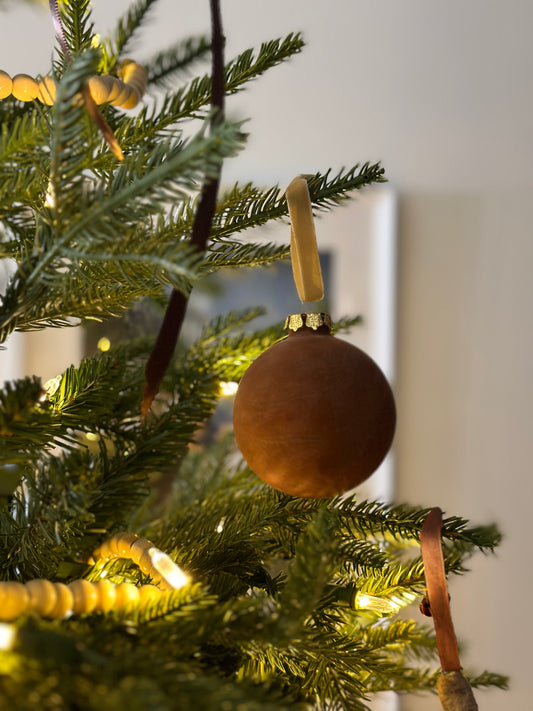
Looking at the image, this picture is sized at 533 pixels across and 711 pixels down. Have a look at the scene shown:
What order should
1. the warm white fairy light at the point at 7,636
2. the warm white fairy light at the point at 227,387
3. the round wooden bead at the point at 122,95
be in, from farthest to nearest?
the warm white fairy light at the point at 227,387, the round wooden bead at the point at 122,95, the warm white fairy light at the point at 7,636

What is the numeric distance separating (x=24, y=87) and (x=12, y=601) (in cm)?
21

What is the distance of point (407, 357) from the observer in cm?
112

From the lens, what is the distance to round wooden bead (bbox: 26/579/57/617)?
0.67 feet

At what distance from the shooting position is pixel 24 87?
0.28m

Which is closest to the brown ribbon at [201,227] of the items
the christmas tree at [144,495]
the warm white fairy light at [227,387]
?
the christmas tree at [144,495]

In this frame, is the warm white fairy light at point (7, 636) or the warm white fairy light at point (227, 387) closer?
the warm white fairy light at point (7, 636)

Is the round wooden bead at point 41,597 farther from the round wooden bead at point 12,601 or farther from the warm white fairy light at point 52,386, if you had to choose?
the warm white fairy light at point 52,386

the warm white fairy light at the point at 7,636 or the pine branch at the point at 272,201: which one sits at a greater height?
the pine branch at the point at 272,201

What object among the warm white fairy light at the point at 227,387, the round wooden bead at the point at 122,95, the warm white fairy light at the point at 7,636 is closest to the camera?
the warm white fairy light at the point at 7,636

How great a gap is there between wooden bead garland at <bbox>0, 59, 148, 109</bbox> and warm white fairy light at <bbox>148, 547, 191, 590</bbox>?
0.19m

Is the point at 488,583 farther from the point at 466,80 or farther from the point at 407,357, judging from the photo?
the point at 466,80

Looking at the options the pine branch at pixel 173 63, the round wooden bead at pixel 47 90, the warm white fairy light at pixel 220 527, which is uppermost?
the pine branch at pixel 173 63

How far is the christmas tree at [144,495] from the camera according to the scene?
0.19m

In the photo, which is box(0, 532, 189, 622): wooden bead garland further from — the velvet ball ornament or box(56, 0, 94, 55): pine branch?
box(56, 0, 94, 55): pine branch
